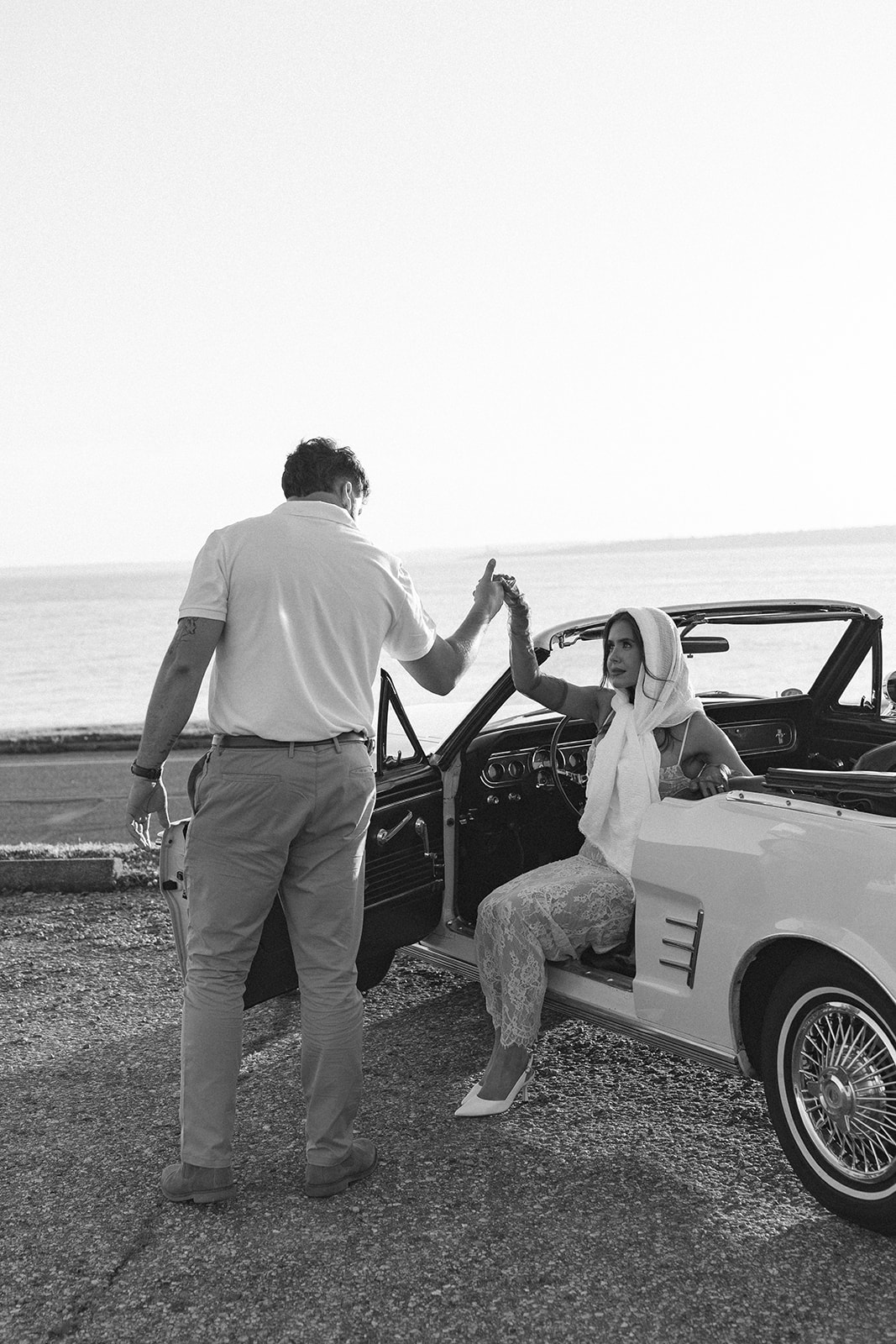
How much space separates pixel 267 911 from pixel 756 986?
1.38 meters

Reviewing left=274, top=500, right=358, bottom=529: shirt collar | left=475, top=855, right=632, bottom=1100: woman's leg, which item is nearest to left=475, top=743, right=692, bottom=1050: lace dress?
left=475, top=855, right=632, bottom=1100: woman's leg

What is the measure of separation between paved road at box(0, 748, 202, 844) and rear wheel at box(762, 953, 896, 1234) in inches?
255

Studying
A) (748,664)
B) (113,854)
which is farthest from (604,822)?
(748,664)

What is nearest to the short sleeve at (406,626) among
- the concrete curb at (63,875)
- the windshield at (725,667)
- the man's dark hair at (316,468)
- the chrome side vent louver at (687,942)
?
the man's dark hair at (316,468)

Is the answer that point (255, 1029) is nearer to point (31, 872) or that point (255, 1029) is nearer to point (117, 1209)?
point (117, 1209)

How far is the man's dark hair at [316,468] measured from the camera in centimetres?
373

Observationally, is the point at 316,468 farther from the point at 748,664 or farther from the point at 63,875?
the point at 748,664

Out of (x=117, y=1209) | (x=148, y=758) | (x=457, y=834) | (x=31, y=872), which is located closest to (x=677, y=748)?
(x=457, y=834)

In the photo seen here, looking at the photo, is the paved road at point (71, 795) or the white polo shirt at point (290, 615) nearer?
the white polo shirt at point (290, 615)

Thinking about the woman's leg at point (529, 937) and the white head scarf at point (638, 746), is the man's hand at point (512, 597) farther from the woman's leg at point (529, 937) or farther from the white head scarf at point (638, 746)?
the woman's leg at point (529, 937)

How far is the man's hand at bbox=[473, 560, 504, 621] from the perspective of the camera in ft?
13.1

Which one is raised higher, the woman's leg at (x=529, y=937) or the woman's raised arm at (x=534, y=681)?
the woman's raised arm at (x=534, y=681)

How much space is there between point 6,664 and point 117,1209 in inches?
1755

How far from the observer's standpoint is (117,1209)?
354 cm
